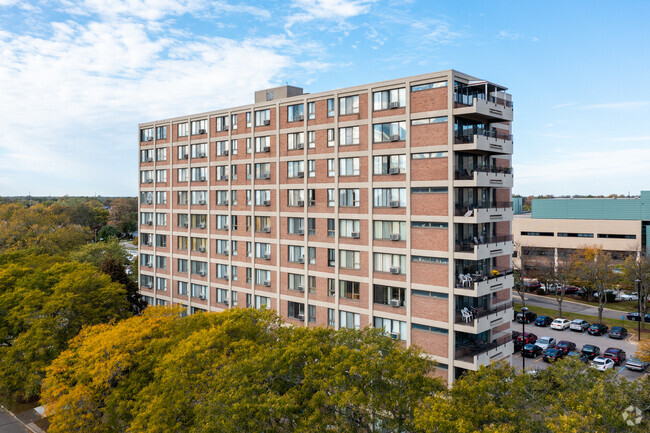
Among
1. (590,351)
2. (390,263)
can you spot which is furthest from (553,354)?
(390,263)

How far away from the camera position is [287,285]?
43.8 meters

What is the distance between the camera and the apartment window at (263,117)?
149 feet

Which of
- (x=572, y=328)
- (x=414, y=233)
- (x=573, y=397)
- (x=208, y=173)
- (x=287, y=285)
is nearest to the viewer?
(x=573, y=397)

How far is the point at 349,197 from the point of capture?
1537 inches

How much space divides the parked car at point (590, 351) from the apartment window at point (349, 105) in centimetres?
3714

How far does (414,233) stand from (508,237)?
8.21 meters

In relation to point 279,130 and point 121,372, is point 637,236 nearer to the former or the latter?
point 279,130

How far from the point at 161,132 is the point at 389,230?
35.4 m

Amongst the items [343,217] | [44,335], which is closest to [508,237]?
[343,217]

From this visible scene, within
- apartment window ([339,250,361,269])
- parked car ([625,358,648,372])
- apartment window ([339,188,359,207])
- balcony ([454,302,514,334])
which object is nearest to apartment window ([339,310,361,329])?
apartment window ([339,250,361,269])

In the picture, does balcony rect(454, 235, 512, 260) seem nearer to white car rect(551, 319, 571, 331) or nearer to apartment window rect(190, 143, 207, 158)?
apartment window rect(190, 143, 207, 158)

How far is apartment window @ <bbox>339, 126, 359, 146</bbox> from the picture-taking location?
38375 millimetres

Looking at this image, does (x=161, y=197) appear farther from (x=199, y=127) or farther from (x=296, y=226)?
(x=296, y=226)

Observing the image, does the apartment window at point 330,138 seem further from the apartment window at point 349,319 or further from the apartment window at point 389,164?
the apartment window at point 349,319
